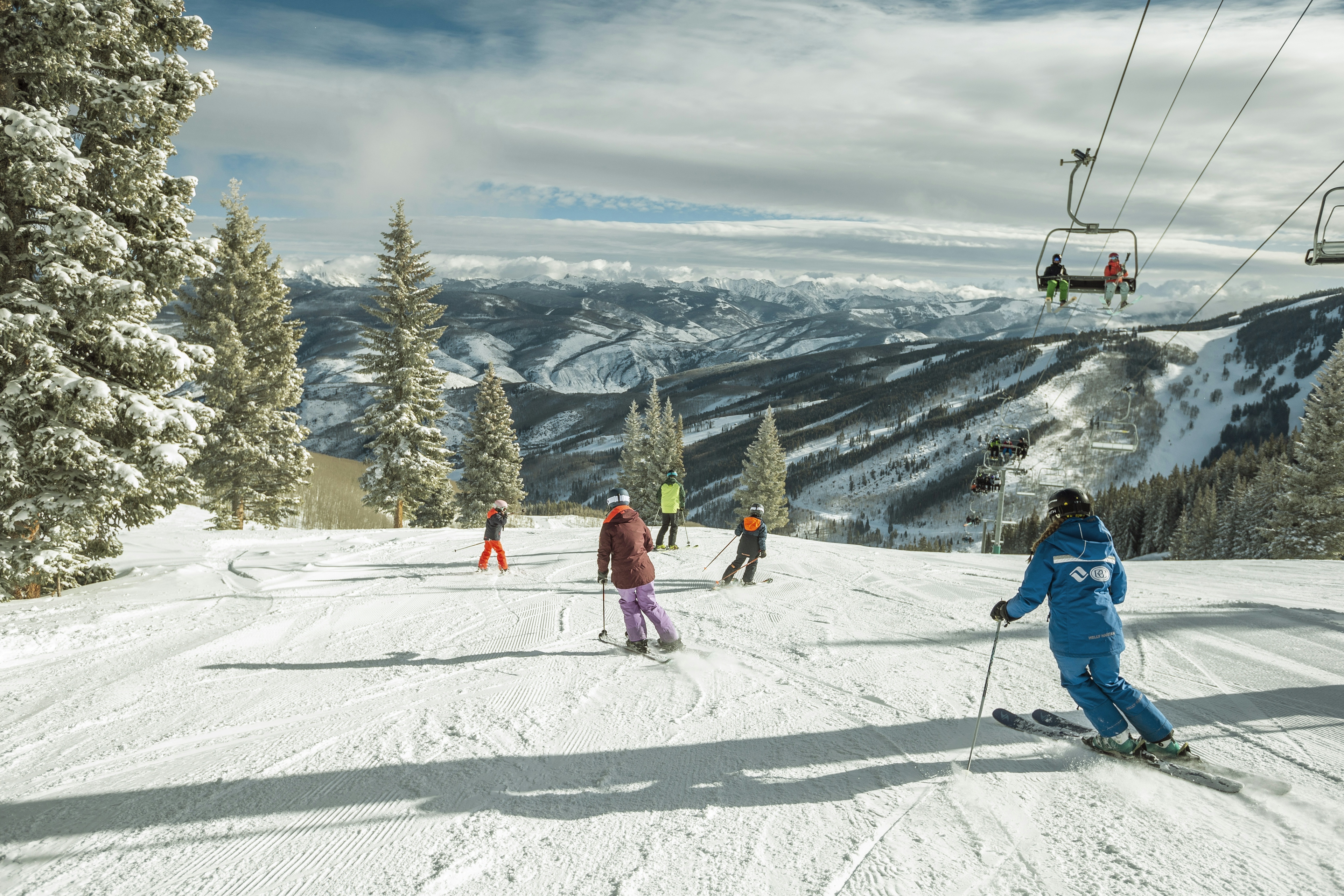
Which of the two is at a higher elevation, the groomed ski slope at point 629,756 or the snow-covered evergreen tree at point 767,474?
the snow-covered evergreen tree at point 767,474

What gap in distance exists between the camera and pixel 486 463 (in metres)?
37.8

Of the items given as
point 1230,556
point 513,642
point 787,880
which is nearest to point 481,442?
point 513,642

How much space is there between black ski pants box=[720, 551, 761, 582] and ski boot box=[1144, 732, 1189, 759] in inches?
299

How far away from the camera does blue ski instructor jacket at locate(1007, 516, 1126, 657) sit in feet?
16.6

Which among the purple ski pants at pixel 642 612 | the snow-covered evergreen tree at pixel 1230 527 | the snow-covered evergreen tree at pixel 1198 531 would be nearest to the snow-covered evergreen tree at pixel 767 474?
the snow-covered evergreen tree at pixel 1198 531

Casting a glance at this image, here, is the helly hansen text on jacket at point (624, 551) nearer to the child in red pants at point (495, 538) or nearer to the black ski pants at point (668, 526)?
the child in red pants at point (495, 538)

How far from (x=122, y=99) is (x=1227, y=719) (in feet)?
50.2

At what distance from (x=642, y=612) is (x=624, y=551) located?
86 centimetres

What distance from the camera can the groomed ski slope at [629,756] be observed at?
3.93 metres

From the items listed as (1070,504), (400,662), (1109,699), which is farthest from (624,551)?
(1109,699)

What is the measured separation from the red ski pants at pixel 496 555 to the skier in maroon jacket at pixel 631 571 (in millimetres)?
6487

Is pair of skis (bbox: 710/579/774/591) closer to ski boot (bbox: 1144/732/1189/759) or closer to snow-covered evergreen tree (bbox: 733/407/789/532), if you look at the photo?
ski boot (bbox: 1144/732/1189/759)

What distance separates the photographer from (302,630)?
375 inches

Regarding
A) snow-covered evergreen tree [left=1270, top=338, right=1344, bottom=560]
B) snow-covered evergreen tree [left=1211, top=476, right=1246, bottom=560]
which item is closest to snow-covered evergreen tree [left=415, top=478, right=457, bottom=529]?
snow-covered evergreen tree [left=1270, top=338, right=1344, bottom=560]
